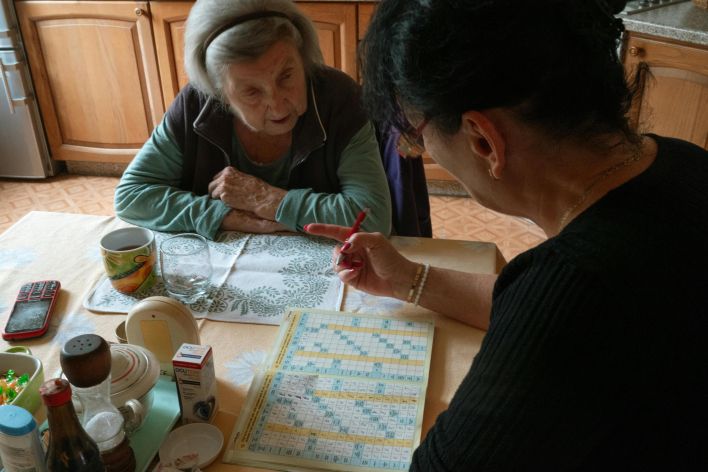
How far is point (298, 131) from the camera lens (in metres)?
1.51

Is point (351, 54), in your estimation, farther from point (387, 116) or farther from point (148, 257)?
point (387, 116)

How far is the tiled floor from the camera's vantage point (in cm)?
279

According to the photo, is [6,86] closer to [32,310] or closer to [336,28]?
[336,28]

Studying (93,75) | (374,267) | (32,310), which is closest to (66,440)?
(32,310)

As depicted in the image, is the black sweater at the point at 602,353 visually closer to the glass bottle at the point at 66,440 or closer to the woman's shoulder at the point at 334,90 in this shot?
the glass bottle at the point at 66,440

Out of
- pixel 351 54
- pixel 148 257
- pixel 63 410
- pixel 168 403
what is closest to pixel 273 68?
pixel 148 257

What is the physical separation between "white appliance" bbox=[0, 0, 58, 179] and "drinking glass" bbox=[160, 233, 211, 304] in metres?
2.32

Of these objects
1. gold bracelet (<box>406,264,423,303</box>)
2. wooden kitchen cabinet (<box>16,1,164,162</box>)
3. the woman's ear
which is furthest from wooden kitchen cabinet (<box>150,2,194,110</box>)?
the woman's ear

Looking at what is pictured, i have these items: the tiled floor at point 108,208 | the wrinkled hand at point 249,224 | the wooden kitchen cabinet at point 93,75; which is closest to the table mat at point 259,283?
the wrinkled hand at point 249,224

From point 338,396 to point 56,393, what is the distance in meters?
0.39

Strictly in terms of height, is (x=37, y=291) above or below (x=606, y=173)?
below

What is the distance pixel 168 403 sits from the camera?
0.91 metres

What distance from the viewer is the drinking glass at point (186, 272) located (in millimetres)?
1155

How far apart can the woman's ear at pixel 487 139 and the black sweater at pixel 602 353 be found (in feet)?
0.36
